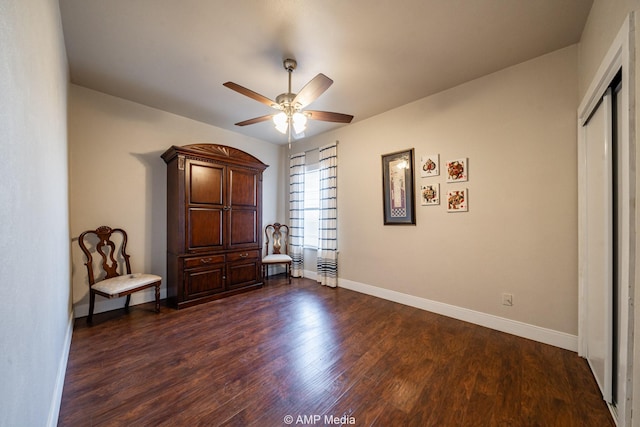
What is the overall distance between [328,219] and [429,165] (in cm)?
173

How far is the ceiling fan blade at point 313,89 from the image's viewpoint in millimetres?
1797

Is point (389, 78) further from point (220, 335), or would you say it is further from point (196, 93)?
point (220, 335)

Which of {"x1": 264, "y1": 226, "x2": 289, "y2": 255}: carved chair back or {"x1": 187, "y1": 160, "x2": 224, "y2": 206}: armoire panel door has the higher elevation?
{"x1": 187, "y1": 160, "x2": 224, "y2": 206}: armoire panel door

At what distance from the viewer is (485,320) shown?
2418 mm

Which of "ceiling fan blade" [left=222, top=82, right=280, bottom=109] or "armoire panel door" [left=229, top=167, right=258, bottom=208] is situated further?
"armoire panel door" [left=229, top=167, right=258, bottom=208]

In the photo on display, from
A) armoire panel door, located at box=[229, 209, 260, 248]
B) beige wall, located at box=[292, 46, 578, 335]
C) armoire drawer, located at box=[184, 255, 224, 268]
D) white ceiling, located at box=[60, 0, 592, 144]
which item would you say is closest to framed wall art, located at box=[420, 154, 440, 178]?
beige wall, located at box=[292, 46, 578, 335]

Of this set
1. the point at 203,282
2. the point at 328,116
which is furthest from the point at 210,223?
the point at 328,116

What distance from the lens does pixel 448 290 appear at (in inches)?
105

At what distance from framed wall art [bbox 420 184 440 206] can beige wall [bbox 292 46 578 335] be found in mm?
66

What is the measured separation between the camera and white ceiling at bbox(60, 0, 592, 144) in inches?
65.9

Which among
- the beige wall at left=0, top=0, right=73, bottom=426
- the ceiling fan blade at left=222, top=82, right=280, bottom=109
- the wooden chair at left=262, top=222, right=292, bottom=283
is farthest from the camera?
the wooden chair at left=262, top=222, right=292, bottom=283

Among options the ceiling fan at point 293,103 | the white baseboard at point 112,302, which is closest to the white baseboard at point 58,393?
the white baseboard at point 112,302

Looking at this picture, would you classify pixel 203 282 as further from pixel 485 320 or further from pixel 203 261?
pixel 485 320

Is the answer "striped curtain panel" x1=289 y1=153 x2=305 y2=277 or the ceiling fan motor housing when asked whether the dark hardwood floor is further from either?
the ceiling fan motor housing
